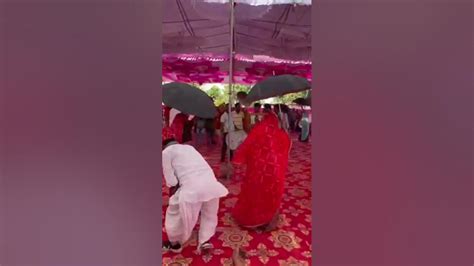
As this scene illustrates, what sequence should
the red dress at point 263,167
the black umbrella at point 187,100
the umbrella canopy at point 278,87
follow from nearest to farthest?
the black umbrella at point 187,100 → the umbrella canopy at point 278,87 → the red dress at point 263,167

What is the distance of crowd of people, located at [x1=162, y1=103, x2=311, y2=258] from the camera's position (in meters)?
1.17

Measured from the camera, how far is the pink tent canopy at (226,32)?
1.78 metres

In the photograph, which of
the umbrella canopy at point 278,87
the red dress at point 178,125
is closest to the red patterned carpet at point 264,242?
the red dress at point 178,125

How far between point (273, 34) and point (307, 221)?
146 cm

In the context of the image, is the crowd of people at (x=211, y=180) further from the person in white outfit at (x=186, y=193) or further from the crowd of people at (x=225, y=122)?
the crowd of people at (x=225, y=122)

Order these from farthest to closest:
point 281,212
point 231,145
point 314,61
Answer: point 231,145 < point 281,212 < point 314,61

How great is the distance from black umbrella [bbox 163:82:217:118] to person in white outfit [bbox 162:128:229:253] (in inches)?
6.1

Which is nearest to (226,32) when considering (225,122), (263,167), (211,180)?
(225,122)

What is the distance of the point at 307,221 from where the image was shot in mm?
1646

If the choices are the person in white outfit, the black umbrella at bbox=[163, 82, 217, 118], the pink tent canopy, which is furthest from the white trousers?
the pink tent canopy

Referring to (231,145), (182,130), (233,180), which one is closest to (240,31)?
(231,145)

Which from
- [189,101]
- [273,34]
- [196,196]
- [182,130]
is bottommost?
[196,196]

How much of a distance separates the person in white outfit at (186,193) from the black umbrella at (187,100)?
6.1 inches

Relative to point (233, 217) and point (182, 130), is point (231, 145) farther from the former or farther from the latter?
point (182, 130)
